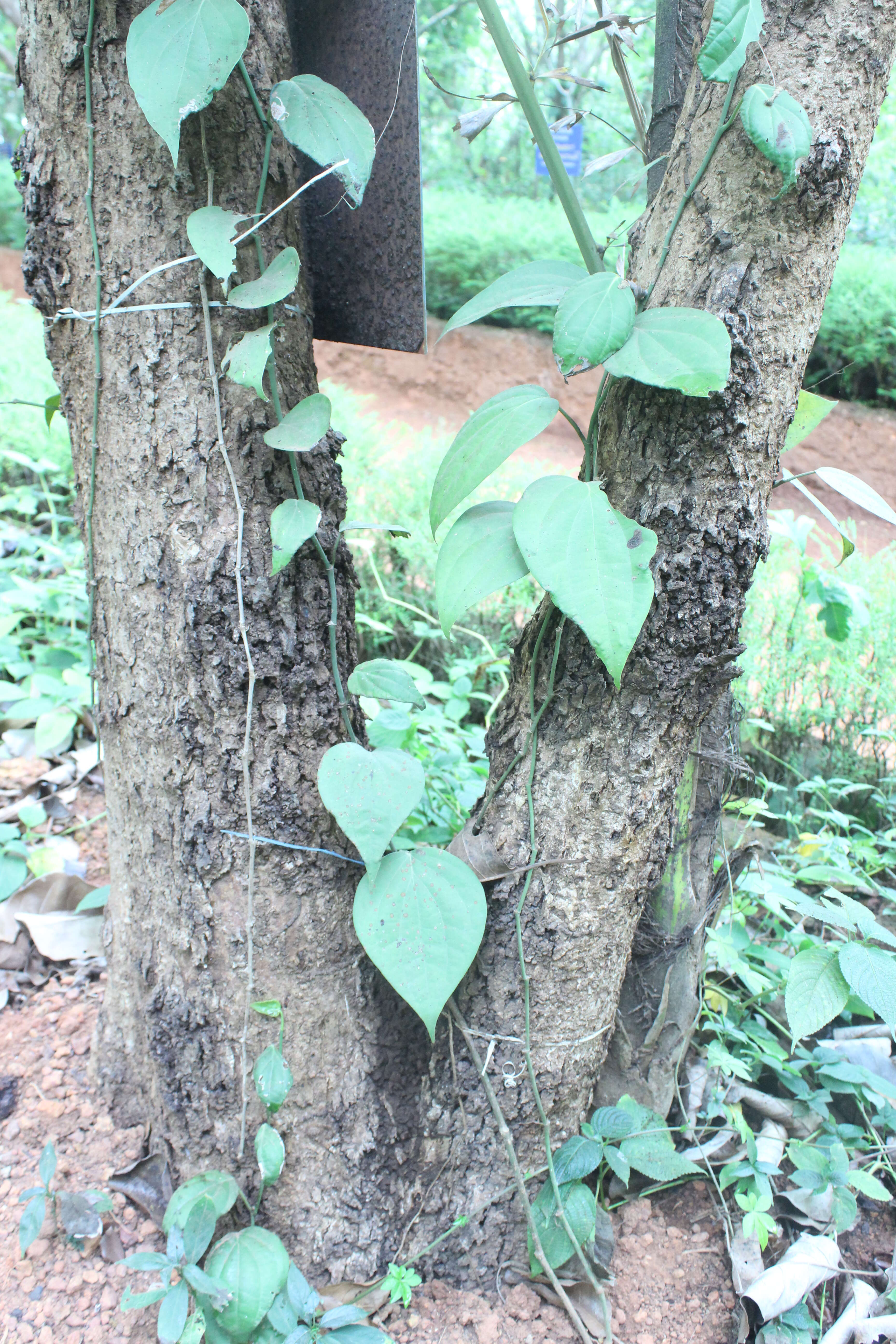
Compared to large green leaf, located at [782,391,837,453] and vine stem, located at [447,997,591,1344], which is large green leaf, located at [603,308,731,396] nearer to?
large green leaf, located at [782,391,837,453]

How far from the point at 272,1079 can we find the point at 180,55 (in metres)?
0.96

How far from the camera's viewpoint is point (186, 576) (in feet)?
2.85

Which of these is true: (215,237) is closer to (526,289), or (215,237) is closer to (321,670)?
(526,289)

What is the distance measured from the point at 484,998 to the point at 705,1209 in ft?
1.43

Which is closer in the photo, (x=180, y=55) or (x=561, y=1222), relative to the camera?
(x=180, y=55)

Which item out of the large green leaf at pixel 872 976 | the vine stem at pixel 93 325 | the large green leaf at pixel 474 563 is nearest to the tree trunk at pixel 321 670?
the vine stem at pixel 93 325

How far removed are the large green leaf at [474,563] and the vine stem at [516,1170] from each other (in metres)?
0.47

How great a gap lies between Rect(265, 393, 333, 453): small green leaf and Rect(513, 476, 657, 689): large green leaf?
209mm

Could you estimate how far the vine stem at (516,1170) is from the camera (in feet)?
2.99

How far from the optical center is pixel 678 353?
73 cm

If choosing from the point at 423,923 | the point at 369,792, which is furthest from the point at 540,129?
the point at 423,923

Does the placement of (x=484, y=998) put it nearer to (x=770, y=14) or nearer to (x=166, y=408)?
(x=166, y=408)

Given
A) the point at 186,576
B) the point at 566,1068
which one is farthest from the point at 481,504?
the point at 566,1068

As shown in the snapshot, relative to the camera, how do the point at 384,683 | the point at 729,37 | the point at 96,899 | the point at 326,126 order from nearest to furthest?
the point at 729,37 < the point at 326,126 < the point at 384,683 < the point at 96,899
